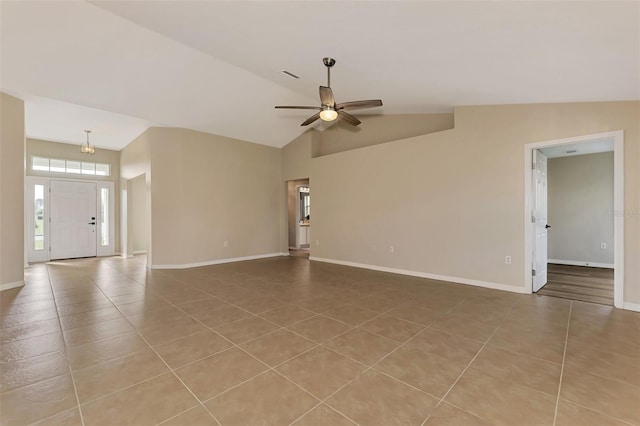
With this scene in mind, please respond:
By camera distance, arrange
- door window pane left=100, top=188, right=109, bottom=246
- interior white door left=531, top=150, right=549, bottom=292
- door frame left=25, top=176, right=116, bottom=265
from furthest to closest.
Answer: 1. door window pane left=100, top=188, right=109, bottom=246
2. door frame left=25, top=176, right=116, bottom=265
3. interior white door left=531, top=150, right=549, bottom=292

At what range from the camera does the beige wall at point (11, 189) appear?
4.23 metres

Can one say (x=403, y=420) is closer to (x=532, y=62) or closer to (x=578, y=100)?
(x=532, y=62)

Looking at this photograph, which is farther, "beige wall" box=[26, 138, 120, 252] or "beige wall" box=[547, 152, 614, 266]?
"beige wall" box=[26, 138, 120, 252]

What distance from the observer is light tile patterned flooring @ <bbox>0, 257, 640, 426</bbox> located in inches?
63.9

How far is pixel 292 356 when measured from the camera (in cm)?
226

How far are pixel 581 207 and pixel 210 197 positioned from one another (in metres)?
8.60

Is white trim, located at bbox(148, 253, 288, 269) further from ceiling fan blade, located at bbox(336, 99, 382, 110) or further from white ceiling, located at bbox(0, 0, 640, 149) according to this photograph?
ceiling fan blade, located at bbox(336, 99, 382, 110)

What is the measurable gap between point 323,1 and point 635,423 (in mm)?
3667

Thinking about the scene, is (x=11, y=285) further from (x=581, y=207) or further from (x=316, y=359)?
(x=581, y=207)

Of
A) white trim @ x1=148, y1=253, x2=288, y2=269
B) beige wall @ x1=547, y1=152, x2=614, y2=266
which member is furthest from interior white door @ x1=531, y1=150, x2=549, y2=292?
white trim @ x1=148, y1=253, x2=288, y2=269

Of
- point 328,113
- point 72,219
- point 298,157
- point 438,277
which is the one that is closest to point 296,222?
point 298,157

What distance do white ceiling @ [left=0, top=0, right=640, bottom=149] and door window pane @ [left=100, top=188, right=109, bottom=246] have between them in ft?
10.7

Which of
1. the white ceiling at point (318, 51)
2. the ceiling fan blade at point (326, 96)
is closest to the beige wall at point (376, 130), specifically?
the white ceiling at point (318, 51)

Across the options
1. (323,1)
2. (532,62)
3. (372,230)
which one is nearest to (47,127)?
(323,1)
